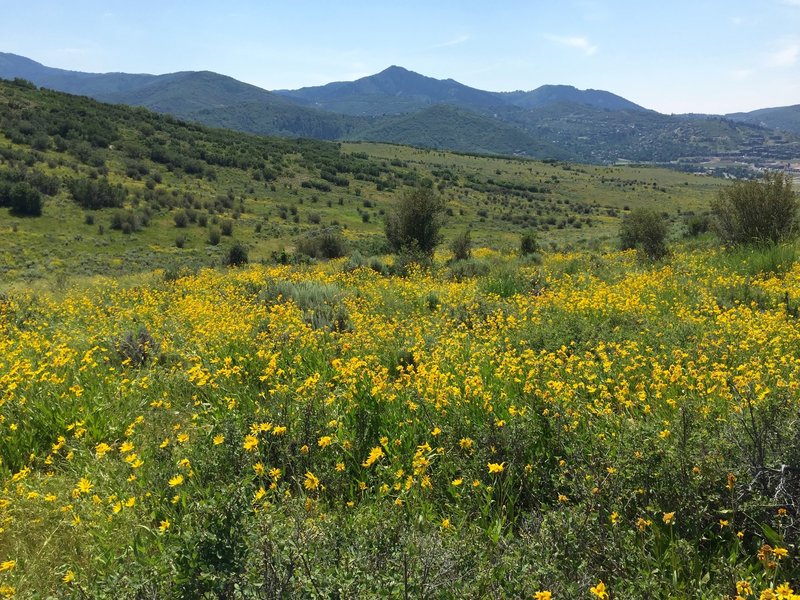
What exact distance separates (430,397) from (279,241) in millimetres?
40307

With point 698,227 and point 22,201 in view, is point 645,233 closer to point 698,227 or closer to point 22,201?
point 698,227

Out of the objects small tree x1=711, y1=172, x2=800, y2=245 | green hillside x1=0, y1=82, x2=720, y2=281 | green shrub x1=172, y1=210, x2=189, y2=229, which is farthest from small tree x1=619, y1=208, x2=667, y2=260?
green shrub x1=172, y1=210, x2=189, y2=229

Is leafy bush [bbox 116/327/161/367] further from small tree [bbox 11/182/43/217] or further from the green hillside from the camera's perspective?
small tree [bbox 11/182/43/217]

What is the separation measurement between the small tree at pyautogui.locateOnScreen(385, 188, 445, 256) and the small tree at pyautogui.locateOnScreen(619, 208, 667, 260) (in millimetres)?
8131

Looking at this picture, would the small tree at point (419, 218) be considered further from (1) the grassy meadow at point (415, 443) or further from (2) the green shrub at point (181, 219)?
(2) the green shrub at point (181, 219)

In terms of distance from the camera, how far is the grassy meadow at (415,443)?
2.34 m

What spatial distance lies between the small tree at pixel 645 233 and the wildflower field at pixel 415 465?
9668 millimetres

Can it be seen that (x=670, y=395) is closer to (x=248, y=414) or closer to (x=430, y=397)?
(x=430, y=397)

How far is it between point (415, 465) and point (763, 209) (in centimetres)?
1357

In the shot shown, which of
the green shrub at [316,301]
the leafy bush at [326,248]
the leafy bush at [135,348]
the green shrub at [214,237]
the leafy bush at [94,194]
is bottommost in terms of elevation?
the green shrub at [214,237]

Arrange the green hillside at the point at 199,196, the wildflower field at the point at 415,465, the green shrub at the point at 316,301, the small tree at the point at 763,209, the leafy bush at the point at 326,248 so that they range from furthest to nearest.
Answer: the green hillside at the point at 199,196
the leafy bush at the point at 326,248
the small tree at the point at 763,209
the green shrub at the point at 316,301
the wildflower field at the point at 415,465

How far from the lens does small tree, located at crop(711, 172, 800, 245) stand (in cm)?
1171

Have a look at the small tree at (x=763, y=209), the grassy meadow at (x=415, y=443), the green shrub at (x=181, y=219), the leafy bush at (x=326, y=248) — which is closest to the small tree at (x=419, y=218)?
the leafy bush at (x=326, y=248)

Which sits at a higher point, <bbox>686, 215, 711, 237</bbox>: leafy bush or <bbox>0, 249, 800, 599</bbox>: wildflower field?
<bbox>686, 215, 711, 237</bbox>: leafy bush
